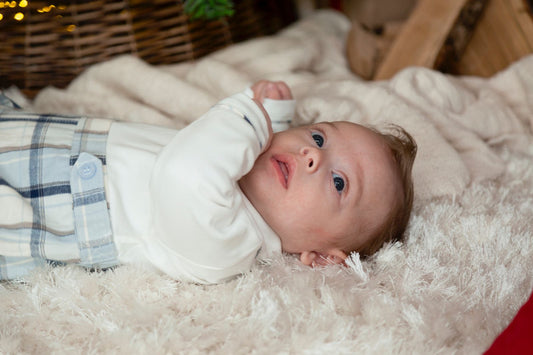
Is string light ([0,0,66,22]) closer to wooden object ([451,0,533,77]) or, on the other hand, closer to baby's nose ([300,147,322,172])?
baby's nose ([300,147,322,172])

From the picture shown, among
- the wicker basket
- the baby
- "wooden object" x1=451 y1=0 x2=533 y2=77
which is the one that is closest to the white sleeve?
the baby

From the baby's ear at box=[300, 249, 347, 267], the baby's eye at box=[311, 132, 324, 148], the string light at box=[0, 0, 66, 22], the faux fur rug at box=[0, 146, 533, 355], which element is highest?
the string light at box=[0, 0, 66, 22]

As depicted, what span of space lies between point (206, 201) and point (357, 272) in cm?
29

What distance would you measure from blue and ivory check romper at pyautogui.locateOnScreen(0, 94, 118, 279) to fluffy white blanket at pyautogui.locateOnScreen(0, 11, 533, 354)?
0.06 m

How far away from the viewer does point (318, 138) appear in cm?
102

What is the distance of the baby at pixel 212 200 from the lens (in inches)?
34.4

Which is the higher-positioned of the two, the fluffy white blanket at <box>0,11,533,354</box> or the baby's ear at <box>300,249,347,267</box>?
the fluffy white blanket at <box>0,11,533,354</box>

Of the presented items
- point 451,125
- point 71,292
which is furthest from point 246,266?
point 451,125

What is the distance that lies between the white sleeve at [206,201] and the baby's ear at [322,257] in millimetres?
113

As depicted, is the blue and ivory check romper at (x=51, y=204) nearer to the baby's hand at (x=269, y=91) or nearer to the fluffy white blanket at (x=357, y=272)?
the fluffy white blanket at (x=357, y=272)

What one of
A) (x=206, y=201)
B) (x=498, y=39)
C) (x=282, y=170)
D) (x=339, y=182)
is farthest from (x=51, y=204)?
(x=498, y=39)

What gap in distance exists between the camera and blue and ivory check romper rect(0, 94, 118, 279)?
3.06 feet

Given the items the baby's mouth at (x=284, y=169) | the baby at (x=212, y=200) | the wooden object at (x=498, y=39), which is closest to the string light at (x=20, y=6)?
the baby at (x=212, y=200)

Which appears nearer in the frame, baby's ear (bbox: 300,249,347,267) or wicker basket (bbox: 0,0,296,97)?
baby's ear (bbox: 300,249,347,267)
